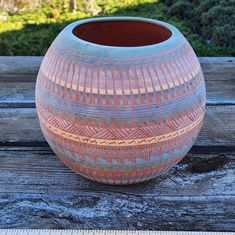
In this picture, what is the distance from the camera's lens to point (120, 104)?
2.06 ft

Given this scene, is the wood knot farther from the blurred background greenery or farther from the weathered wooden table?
the blurred background greenery

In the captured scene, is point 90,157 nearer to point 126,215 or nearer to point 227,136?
point 126,215

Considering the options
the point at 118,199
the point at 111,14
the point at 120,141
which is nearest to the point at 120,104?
the point at 120,141

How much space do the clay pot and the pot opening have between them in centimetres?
12

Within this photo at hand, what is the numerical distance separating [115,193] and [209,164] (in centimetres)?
20

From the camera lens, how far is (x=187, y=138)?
0.70 m

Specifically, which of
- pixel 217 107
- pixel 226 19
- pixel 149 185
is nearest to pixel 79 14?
pixel 226 19

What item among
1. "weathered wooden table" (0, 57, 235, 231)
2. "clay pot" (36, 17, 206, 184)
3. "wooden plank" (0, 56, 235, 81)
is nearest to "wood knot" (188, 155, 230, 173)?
"weathered wooden table" (0, 57, 235, 231)

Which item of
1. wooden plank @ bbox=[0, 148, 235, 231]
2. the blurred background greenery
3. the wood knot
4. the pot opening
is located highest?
the pot opening

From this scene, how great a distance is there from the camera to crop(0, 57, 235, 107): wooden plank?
1.08m

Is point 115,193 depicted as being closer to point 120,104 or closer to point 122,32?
point 120,104

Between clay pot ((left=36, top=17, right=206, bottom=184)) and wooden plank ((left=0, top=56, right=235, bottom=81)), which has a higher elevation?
clay pot ((left=36, top=17, right=206, bottom=184))

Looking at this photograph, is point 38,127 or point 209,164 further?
point 38,127

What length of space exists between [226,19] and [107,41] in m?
1.53
